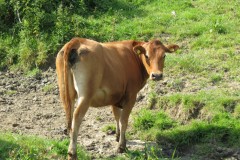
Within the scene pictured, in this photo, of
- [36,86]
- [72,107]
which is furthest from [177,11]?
[72,107]

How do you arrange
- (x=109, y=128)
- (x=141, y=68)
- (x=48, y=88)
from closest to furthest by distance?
(x=141, y=68), (x=109, y=128), (x=48, y=88)

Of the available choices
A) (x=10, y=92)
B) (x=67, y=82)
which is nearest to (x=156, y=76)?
(x=67, y=82)

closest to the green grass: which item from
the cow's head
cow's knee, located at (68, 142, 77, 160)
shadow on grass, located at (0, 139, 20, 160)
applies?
shadow on grass, located at (0, 139, 20, 160)

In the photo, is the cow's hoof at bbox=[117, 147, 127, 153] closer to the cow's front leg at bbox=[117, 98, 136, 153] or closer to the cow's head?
the cow's front leg at bbox=[117, 98, 136, 153]

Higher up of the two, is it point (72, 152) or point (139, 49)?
point (139, 49)

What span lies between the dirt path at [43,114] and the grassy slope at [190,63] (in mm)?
655

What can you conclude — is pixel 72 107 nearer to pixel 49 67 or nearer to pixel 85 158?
pixel 85 158

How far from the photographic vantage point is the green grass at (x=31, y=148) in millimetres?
7934

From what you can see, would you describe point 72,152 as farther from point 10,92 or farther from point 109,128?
point 10,92

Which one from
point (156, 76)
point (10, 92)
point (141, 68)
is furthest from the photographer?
point (10, 92)

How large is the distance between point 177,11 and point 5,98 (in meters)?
5.73

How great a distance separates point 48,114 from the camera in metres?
10.5

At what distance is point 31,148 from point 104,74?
161 cm

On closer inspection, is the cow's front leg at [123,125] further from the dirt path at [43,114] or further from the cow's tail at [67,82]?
the cow's tail at [67,82]
